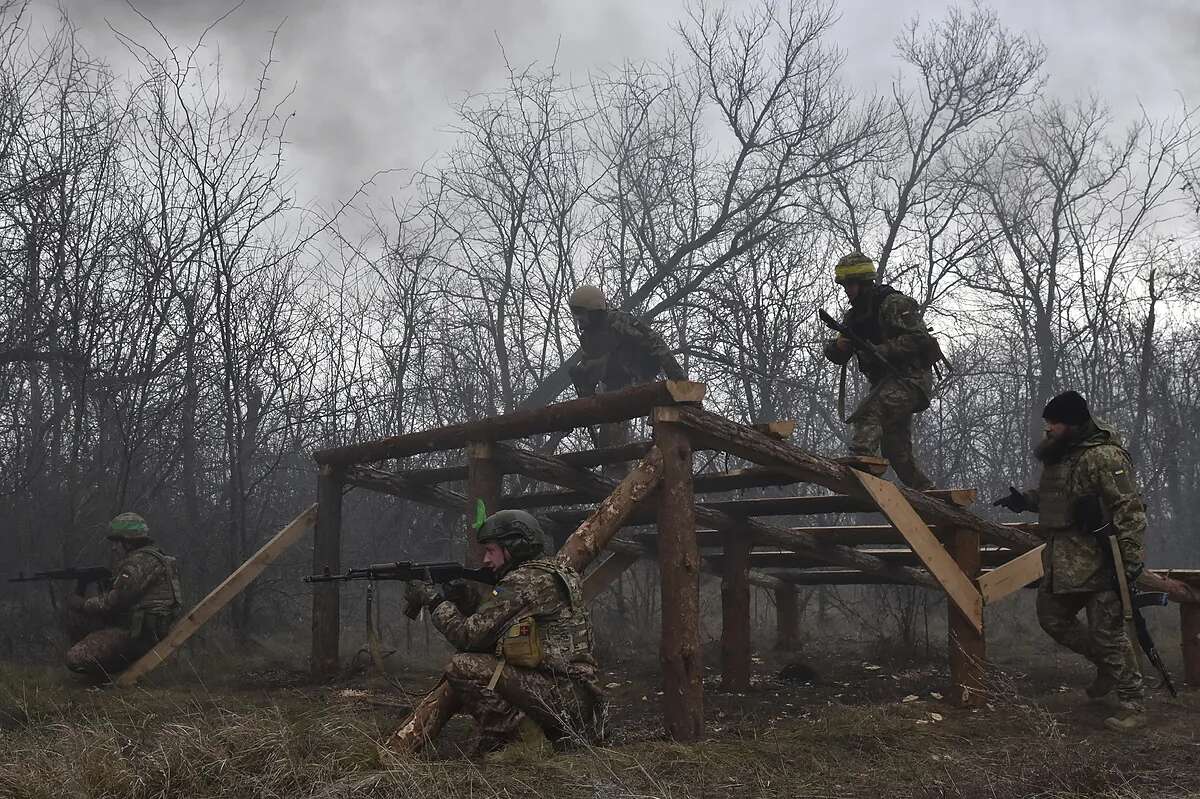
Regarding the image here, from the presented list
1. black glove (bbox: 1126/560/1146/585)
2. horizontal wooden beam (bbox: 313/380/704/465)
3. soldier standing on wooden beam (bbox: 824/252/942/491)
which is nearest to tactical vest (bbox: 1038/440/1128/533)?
black glove (bbox: 1126/560/1146/585)

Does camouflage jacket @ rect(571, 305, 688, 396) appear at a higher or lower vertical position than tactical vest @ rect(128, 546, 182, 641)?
higher

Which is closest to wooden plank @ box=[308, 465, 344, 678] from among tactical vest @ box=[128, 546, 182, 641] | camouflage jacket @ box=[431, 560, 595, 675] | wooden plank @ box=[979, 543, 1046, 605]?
tactical vest @ box=[128, 546, 182, 641]

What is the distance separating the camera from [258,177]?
1200 centimetres

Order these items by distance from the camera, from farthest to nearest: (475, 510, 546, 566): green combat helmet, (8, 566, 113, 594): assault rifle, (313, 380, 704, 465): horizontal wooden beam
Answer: (8, 566, 113, 594): assault rifle
(313, 380, 704, 465): horizontal wooden beam
(475, 510, 546, 566): green combat helmet

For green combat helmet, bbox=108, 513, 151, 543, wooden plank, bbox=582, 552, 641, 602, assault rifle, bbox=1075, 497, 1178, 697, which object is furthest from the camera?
wooden plank, bbox=582, 552, 641, 602

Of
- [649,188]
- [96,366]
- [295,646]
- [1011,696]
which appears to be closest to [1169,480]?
[649,188]

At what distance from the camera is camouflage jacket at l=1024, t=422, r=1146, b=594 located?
256 inches

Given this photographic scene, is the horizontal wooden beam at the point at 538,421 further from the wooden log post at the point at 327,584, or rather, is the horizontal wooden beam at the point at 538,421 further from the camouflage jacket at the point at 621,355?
the camouflage jacket at the point at 621,355

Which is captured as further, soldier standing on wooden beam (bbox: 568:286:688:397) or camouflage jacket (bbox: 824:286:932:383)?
soldier standing on wooden beam (bbox: 568:286:688:397)

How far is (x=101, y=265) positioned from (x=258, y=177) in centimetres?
204

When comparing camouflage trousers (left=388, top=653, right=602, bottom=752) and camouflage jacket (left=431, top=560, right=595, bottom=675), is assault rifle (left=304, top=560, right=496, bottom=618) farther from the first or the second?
camouflage trousers (left=388, top=653, right=602, bottom=752)

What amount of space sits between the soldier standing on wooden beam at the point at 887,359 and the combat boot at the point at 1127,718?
2130 millimetres

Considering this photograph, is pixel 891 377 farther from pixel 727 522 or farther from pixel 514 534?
pixel 514 534

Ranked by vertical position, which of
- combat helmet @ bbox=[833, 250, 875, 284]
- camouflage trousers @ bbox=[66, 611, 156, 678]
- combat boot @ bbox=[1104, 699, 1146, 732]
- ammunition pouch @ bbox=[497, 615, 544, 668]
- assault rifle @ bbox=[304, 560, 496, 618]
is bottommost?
combat boot @ bbox=[1104, 699, 1146, 732]
